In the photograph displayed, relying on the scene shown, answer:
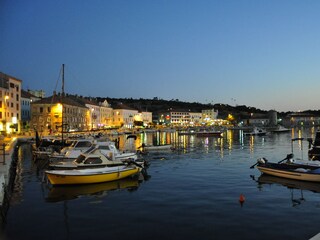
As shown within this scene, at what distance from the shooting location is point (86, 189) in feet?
81.1

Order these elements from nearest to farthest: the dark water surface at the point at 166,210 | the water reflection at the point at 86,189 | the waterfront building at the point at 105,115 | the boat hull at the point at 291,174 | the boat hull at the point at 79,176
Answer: the dark water surface at the point at 166,210
the water reflection at the point at 86,189
the boat hull at the point at 79,176
the boat hull at the point at 291,174
the waterfront building at the point at 105,115

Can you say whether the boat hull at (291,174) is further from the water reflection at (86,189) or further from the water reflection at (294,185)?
the water reflection at (86,189)

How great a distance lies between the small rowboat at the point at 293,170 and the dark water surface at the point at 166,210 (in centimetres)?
77

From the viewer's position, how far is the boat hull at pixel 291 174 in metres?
26.9

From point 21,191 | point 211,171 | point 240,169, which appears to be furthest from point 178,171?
point 21,191

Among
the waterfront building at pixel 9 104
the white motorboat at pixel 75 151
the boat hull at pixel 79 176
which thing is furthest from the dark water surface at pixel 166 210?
the waterfront building at pixel 9 104

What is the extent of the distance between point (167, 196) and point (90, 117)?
418 ft

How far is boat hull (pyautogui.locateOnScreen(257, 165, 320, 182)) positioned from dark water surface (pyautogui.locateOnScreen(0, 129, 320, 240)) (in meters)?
0.68

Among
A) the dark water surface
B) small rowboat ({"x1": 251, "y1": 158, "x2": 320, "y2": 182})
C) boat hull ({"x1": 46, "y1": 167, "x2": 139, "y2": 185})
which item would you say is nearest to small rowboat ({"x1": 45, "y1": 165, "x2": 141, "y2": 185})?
boat hull ({"x1": 46, "y1": 167, "x2": 139, "y2": 185})

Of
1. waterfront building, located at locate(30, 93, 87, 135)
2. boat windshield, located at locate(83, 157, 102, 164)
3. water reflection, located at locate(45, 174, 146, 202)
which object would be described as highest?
waterfront building, located at locate(30, 93, 87, 135)

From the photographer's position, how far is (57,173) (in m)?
25.1

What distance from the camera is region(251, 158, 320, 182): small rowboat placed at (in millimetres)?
27078

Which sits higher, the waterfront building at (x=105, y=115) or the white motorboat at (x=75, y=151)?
the waterfront building at (x=105, y=115)

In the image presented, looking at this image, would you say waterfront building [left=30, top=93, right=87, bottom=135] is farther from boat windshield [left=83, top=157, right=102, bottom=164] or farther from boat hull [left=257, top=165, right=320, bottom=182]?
boat hull [left=257, top=165, right=320, bottom=182]
